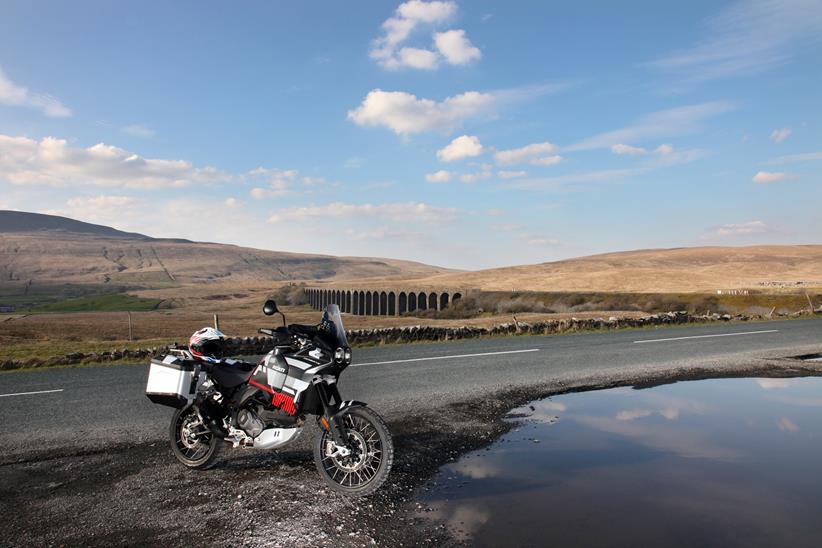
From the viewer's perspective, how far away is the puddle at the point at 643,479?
185 inches

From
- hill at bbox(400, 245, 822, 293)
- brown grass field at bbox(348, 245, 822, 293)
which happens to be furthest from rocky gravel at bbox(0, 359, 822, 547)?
hill at bbox(400, 245, 822, 293)

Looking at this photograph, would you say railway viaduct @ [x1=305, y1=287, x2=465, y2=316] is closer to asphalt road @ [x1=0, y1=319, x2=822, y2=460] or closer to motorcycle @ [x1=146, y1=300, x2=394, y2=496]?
asphalt road @ [x1=0, y1=319, x2=822, y2=460]

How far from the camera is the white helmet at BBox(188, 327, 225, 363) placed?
6477 millimetres

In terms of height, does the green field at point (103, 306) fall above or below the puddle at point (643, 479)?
below

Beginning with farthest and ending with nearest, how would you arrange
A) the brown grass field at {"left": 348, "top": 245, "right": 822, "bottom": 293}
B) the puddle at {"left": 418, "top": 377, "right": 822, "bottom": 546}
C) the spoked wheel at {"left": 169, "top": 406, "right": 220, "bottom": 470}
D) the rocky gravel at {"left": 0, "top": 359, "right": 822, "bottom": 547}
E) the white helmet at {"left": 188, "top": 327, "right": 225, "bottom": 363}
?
the brown grass field at {"left": 348, "top": 245, "right": 822, "bottom": 293} → the white helmet at {"left": 188, "top": 327, "right": 225, "bottom": 363} → the spoked wheel at {"left": 169, "top": 406, "right": 220, "bottom": 470} → the puddle at {"left": 418, "top": 377, "right": 822, "bottom": 546} → the rocky gravel at {"left": 0, "top": 359, "right": 822, "bottom": 547}

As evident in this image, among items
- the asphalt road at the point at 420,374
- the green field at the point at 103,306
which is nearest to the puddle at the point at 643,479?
the asphalt road at the point at 420,374

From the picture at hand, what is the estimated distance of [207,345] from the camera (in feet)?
21.5

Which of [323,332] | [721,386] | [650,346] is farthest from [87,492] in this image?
[650,346]

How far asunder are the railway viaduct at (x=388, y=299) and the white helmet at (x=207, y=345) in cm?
5086

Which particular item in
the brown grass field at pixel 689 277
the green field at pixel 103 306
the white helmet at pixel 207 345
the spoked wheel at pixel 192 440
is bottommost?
the green field at pixel 103 306

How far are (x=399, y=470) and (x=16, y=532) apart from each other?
348cm

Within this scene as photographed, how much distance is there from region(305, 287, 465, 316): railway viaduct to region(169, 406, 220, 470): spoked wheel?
167ft

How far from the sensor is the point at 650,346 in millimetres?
16578

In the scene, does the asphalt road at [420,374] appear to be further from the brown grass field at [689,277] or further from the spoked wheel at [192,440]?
the brown grass field at [689,277]
